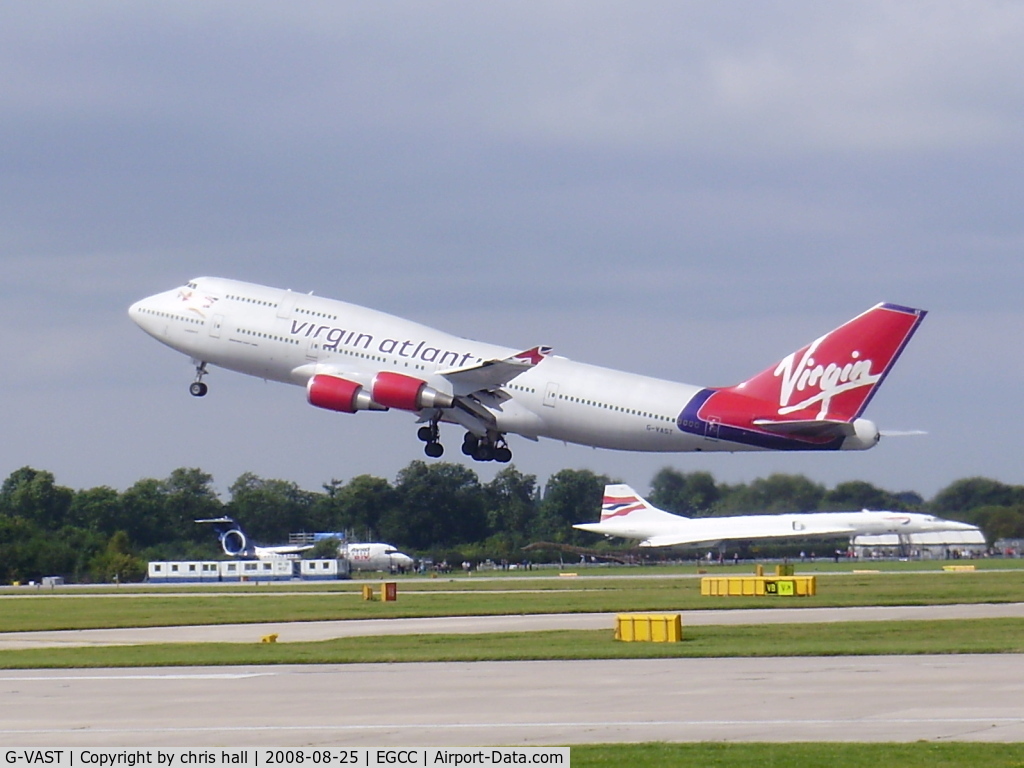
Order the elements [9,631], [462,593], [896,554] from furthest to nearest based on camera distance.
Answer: [896,554] < [462,593] < [9,631]

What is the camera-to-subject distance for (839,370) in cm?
6162

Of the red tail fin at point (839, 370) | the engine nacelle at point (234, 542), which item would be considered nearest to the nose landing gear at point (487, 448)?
the red tail fin at point (839, 370)

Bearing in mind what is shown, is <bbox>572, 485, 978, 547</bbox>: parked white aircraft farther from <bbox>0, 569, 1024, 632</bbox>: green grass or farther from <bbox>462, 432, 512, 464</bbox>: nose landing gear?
<bbox>462, 432, 512, 464</bbox>: nose landing gear

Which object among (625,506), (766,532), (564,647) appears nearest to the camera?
(564,647)

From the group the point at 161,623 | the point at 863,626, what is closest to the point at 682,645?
the point at 863,626

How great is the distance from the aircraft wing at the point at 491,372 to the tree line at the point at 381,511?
53.2m

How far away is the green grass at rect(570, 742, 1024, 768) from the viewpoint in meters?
18.7

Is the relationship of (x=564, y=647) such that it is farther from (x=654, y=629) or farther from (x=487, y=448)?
(x=487, y=448)

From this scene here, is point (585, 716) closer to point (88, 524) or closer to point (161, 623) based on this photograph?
Answer: point (161, 623)

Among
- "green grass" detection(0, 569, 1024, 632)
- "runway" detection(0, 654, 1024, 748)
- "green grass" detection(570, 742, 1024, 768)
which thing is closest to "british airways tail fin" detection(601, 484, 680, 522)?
"green grass" detection(0, 569, 1024, 632)

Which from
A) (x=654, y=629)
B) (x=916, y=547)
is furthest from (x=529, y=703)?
(x=916, y=547)

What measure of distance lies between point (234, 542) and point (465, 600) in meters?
66.2

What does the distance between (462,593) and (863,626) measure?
3252cm

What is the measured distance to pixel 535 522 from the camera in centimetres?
13800
